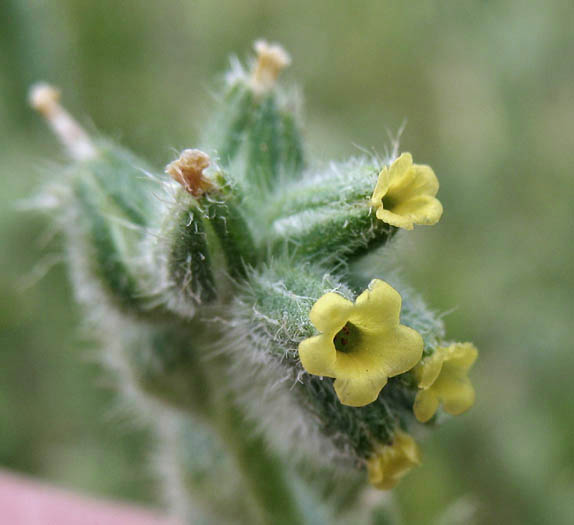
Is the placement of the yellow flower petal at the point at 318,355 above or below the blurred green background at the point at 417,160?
below

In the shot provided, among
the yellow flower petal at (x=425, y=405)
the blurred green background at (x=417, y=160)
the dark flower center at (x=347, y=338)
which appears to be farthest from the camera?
the blurred green background at (x=417, y=160)

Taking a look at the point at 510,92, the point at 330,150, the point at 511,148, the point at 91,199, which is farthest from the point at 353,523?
the point at 510,92

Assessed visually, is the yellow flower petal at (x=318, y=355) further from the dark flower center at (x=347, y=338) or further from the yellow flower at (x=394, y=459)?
the yellow flower at (x=394, y=459)

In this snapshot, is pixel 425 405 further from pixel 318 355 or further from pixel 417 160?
pixel 417 160

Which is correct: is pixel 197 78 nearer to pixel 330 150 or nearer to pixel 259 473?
pixel 330 150

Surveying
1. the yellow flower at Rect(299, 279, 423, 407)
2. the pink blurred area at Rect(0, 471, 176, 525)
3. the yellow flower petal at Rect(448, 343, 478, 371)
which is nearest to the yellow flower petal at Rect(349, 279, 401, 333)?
the yellow flower at Rect(299, 279, 423, 407)

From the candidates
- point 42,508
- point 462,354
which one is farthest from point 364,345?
point 42,508

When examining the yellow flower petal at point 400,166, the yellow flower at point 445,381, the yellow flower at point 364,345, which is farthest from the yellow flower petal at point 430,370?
the yellow flower petal at point 400,166

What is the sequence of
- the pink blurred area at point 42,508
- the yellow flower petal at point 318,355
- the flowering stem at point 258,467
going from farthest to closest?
the pink blurred area at point 42,508 → the flowering stem at point 258,467 → the yellow flower petal at point 318,355
